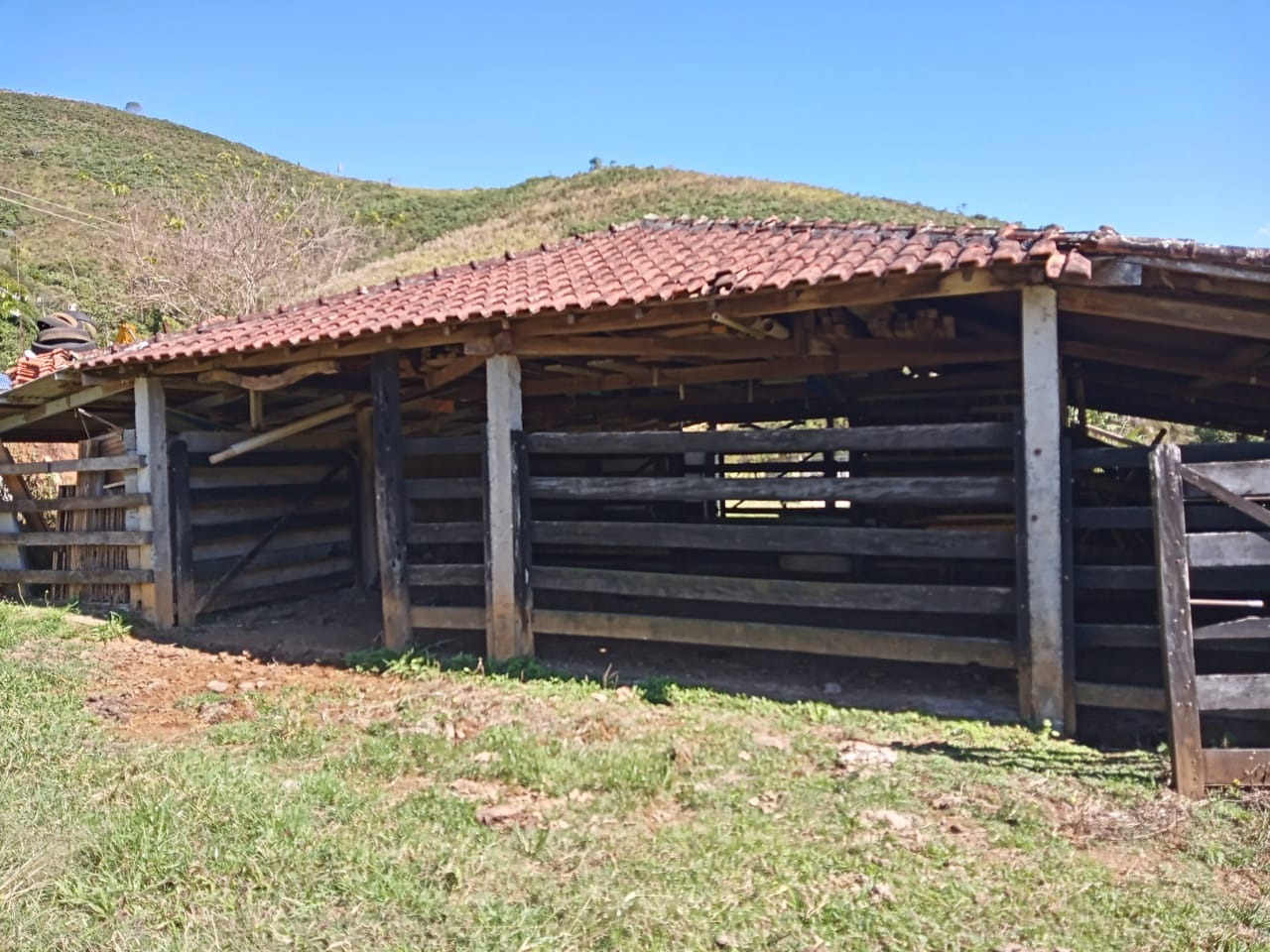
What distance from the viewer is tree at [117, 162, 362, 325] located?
84.3ft

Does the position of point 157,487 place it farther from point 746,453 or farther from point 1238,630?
point 1238,630

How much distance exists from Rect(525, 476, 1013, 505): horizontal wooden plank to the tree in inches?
832

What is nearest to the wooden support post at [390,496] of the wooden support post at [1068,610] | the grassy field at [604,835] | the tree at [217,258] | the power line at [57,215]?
the grassy field at [604,835]

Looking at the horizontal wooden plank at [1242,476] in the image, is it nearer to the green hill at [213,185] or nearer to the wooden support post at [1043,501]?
the wooden support post at [1043,501]

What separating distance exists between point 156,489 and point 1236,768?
8.88 m

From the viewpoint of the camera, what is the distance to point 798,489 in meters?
5.94

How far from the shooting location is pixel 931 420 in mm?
9273

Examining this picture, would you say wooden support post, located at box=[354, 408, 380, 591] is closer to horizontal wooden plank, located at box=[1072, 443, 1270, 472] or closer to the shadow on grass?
the shadow on grass

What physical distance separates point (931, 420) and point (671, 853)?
6.88 m

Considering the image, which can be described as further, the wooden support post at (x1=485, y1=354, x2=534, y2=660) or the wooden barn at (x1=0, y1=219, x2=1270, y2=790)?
the wooden support post at (x1=485, y1=354, x2=534, y2=660)

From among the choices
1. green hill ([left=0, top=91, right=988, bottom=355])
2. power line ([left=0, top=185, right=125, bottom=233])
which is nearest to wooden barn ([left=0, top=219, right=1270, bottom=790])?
green hill ([left=0, top=91, right=988, bottom=355])

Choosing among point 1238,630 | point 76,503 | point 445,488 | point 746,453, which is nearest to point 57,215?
point 76,503

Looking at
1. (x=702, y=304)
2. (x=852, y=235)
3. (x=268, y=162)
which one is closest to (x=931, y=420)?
(x=852, y=235)

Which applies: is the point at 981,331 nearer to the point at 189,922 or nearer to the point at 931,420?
the point at 931,420
